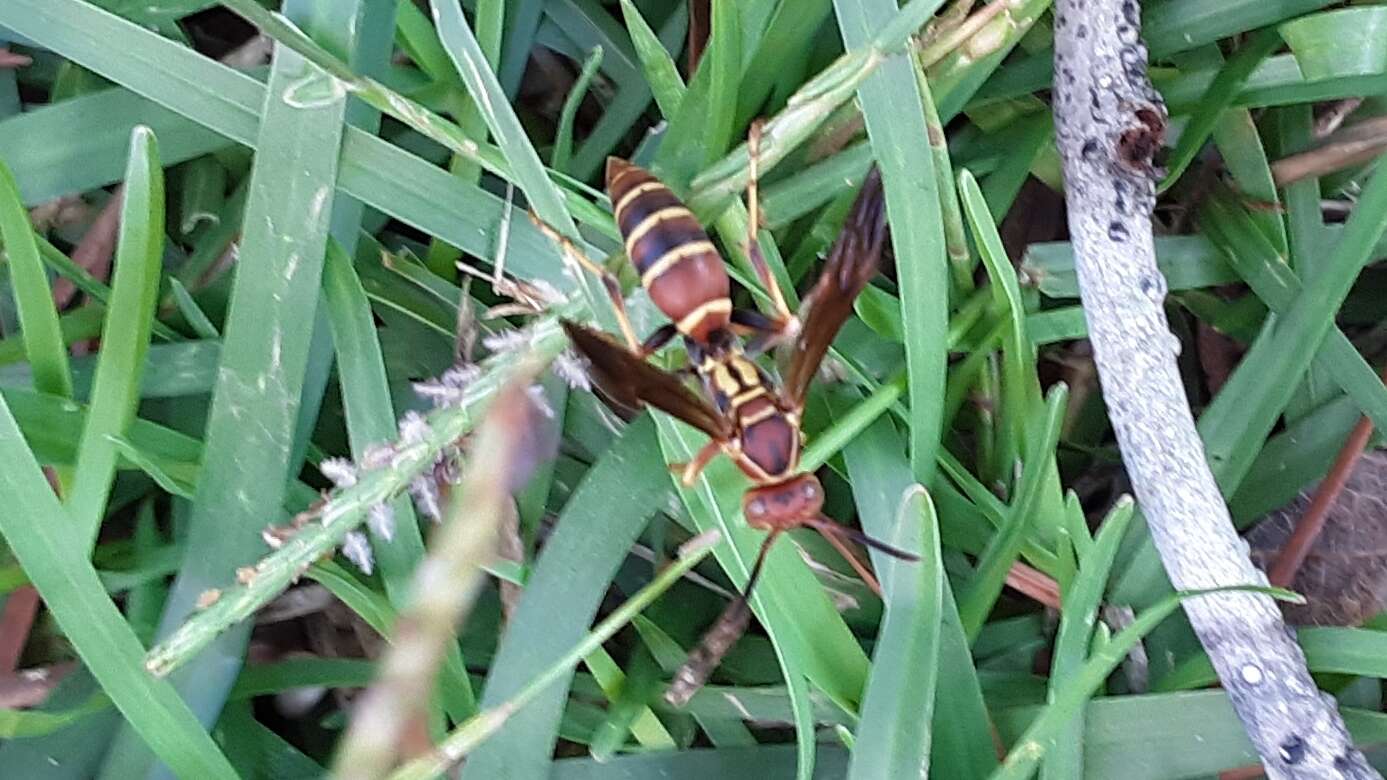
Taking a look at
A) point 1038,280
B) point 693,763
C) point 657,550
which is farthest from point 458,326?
point 1038,280

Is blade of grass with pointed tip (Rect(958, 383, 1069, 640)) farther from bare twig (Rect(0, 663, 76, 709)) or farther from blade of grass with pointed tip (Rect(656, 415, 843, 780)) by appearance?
bare twig (Rect(0, 663, 76, 709))

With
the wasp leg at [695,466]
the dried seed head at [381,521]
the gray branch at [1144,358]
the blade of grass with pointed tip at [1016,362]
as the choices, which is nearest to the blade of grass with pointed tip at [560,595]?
the wasp leg at [695,466]

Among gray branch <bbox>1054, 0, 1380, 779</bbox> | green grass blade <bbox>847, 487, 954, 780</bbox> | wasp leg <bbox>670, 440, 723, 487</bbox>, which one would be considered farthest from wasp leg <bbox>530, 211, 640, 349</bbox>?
gray branch <bbox>1054, 0, 1380, 779</bbox>

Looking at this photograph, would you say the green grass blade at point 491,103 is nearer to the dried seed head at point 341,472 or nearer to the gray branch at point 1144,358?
the dried seed head at point 341,472

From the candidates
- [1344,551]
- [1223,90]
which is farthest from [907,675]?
Answer: [1223,90]

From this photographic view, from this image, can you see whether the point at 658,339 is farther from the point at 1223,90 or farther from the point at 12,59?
the point at 12,59

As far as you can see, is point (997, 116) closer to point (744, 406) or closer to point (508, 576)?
point (744, 406)
